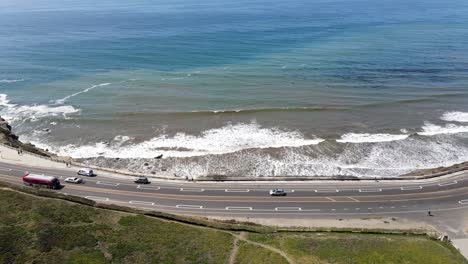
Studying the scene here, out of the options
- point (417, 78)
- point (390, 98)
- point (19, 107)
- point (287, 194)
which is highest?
point (417, 78)

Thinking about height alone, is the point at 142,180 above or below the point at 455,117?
below

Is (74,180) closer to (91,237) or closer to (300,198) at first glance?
(91,237)

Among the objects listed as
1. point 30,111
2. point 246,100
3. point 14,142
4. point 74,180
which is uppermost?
point 246,100

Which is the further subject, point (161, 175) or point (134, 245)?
point (161, 175)

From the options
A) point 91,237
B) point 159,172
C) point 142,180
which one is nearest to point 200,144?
point 159,172

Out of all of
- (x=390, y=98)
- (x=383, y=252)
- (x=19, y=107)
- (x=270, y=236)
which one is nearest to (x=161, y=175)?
(x=270, y=236)

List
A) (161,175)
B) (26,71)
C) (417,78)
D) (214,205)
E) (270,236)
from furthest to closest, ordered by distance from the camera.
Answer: (26,71)
(417,78)
(161,175)
(214,205)
(270,236)

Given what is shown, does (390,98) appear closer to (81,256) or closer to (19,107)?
(81,256)
